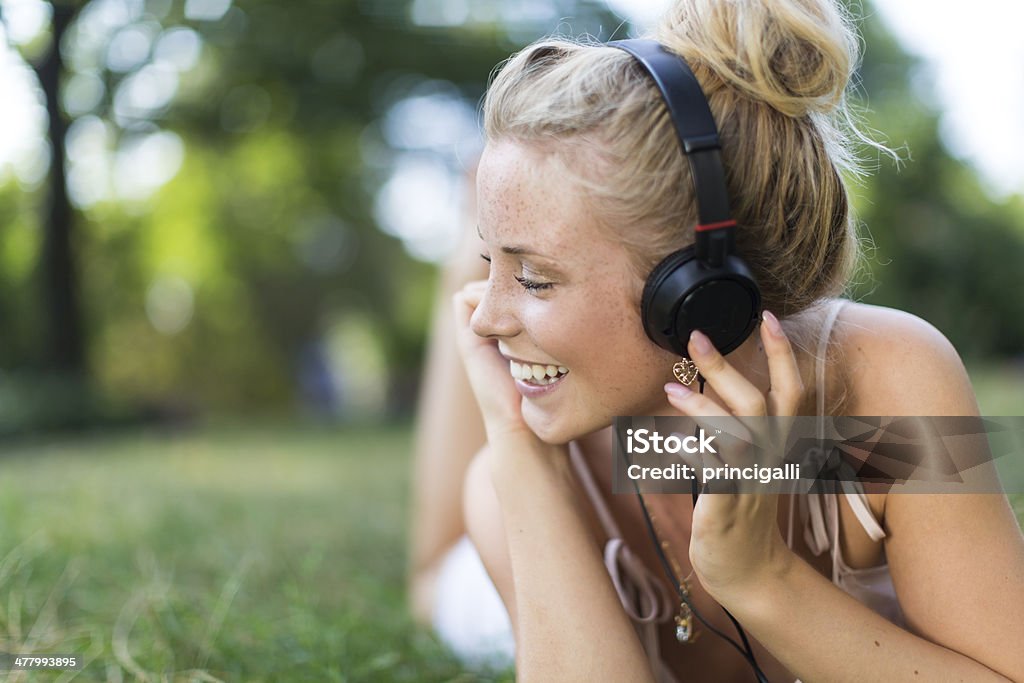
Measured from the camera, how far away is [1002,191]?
1212 centimetres

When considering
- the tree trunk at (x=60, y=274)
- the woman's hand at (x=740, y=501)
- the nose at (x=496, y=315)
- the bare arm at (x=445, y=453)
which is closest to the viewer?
the woman's hand at (x=740, y=501)

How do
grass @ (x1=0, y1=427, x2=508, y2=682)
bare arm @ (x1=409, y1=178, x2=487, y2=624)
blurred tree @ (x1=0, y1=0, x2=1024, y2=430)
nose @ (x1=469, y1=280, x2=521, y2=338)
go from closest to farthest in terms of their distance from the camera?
nose @ (x1=469, y1=280, x2=521, y2=338) → grass @ (x1=0, y1=427, x2=508, y2=682) → bare arm @ (x1=409, y1=178, x2=487, y2=624) → blurred tree @ (x1=0, y1=0, x2=1024, y2=430)

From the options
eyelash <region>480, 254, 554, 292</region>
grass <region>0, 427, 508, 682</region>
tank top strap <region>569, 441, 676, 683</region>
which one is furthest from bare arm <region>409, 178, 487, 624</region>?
eyelash <region>480, 254, 554, 292</region>

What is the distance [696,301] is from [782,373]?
17 cm

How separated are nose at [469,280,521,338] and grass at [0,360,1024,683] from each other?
2.71 feet

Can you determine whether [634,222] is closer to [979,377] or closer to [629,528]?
[629,528]

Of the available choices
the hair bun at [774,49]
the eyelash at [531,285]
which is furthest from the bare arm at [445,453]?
the hair bun at [774,49]

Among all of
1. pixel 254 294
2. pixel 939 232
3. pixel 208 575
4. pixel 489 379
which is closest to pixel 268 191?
pixel 254 294

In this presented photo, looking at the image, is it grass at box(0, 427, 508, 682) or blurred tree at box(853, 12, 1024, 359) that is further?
blurred tree at box(853, 12, 1024, 359)

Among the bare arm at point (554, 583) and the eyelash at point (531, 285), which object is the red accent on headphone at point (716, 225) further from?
the bare arm at point (554, 583)

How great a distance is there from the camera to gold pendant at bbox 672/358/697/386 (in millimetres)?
1450

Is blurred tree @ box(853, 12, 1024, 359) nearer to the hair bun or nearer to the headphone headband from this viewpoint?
the hair bun

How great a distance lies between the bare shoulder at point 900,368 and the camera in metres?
1.44

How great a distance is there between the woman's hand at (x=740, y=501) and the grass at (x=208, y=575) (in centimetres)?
76
